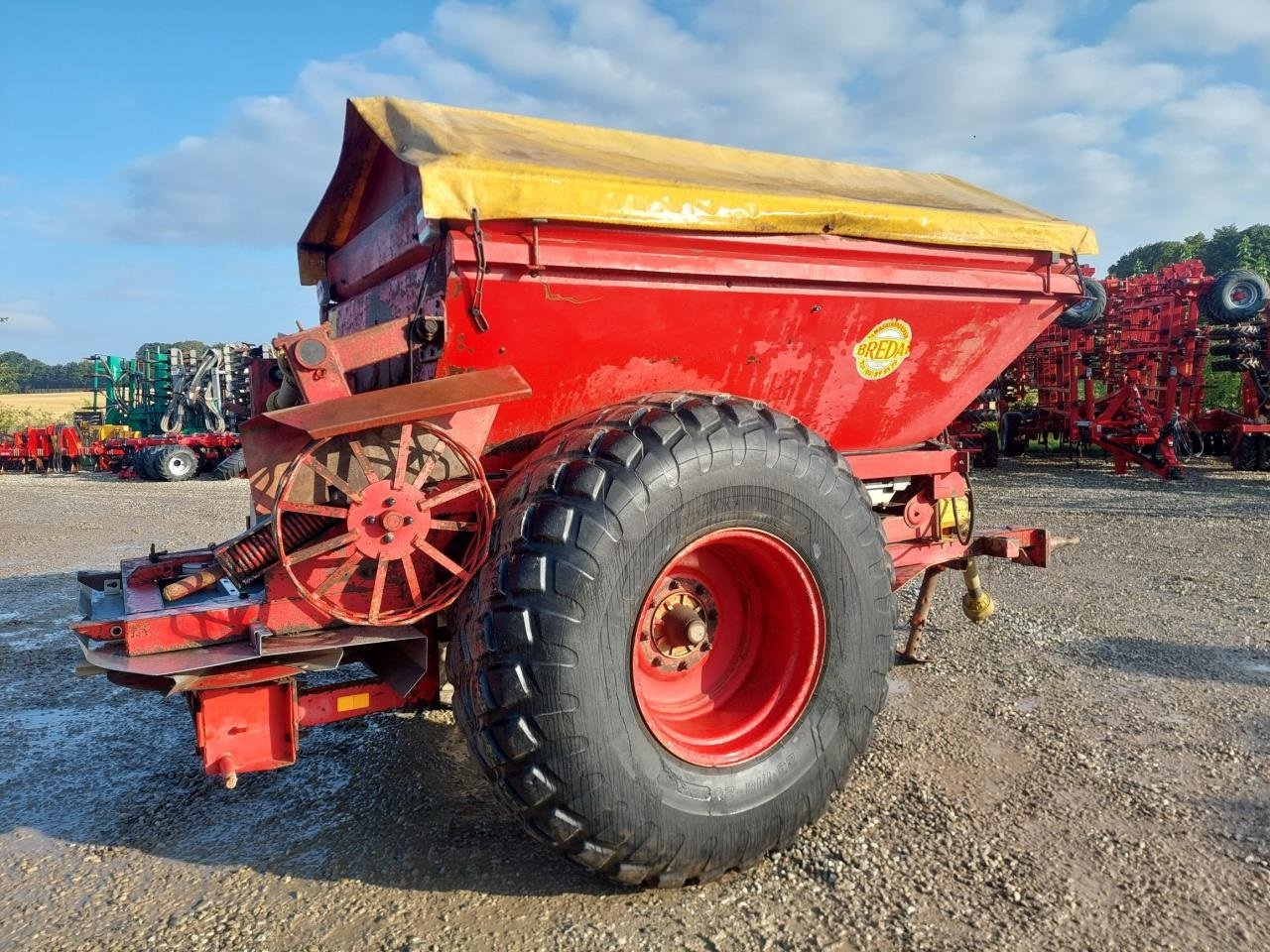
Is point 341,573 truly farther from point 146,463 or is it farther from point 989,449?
point 146,463

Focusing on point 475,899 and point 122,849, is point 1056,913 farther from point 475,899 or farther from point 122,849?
point 122,849

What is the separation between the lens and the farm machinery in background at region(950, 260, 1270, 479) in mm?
13172

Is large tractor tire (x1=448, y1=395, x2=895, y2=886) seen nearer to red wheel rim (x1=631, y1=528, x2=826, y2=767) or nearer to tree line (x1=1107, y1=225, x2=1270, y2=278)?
red wheel rim (x1=631, y1=528, x2=826, y2=767)

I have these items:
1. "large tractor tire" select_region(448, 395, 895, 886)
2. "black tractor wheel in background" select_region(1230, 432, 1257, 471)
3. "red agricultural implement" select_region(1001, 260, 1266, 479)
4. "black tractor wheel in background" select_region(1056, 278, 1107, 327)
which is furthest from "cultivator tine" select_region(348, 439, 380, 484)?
"black tractor wheel in background" select_region(1230, 432, 1257, 471)

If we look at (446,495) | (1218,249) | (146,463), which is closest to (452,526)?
(446,495)

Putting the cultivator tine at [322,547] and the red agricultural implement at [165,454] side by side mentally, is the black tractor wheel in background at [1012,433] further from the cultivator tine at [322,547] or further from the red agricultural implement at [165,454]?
the cultivator tine at [322,547]

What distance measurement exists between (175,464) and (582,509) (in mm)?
18814

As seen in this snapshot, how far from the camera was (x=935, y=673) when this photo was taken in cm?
455

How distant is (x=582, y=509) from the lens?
7.97 feet

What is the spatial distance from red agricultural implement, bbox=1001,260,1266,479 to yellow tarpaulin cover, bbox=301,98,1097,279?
34.9 feet

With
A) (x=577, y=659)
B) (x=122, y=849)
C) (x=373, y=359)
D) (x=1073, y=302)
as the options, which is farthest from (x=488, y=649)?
(x=1073, y=302)

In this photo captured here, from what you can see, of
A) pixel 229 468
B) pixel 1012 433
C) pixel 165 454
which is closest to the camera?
pixel 1012 433

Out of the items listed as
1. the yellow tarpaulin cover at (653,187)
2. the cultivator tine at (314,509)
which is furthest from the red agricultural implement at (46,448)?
the cultivator tine at (314,509)

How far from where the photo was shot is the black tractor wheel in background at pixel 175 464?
18.3 metres
